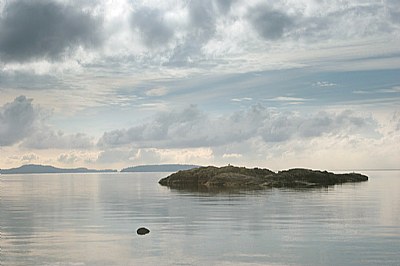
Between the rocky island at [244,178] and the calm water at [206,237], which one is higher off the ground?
the rocky island at [244,178]

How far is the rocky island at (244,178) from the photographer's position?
17238 cm

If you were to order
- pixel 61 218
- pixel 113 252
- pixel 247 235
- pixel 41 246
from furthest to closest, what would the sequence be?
pixel 61 218 → pixel 247 235 → pixel 41 246 → pixel 113 252

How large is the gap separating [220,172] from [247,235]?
12857cm

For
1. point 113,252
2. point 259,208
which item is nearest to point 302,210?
point 259,208

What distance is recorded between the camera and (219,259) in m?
41.2

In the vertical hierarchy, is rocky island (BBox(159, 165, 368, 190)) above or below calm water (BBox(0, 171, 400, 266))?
above

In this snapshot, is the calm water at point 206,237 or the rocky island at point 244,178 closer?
the calm water at point 206,237

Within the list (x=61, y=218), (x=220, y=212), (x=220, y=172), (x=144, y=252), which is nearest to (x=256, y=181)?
(x=220, y=172)

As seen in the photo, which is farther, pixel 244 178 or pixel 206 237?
pixel 244 178

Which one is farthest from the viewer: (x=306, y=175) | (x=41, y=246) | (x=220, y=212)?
(x=306, y=175)

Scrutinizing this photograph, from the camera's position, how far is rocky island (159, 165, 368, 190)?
17238 centimetres

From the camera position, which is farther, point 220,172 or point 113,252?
point 220,172

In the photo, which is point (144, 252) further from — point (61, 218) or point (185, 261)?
point (61, 218)

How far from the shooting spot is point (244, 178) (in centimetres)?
17338
